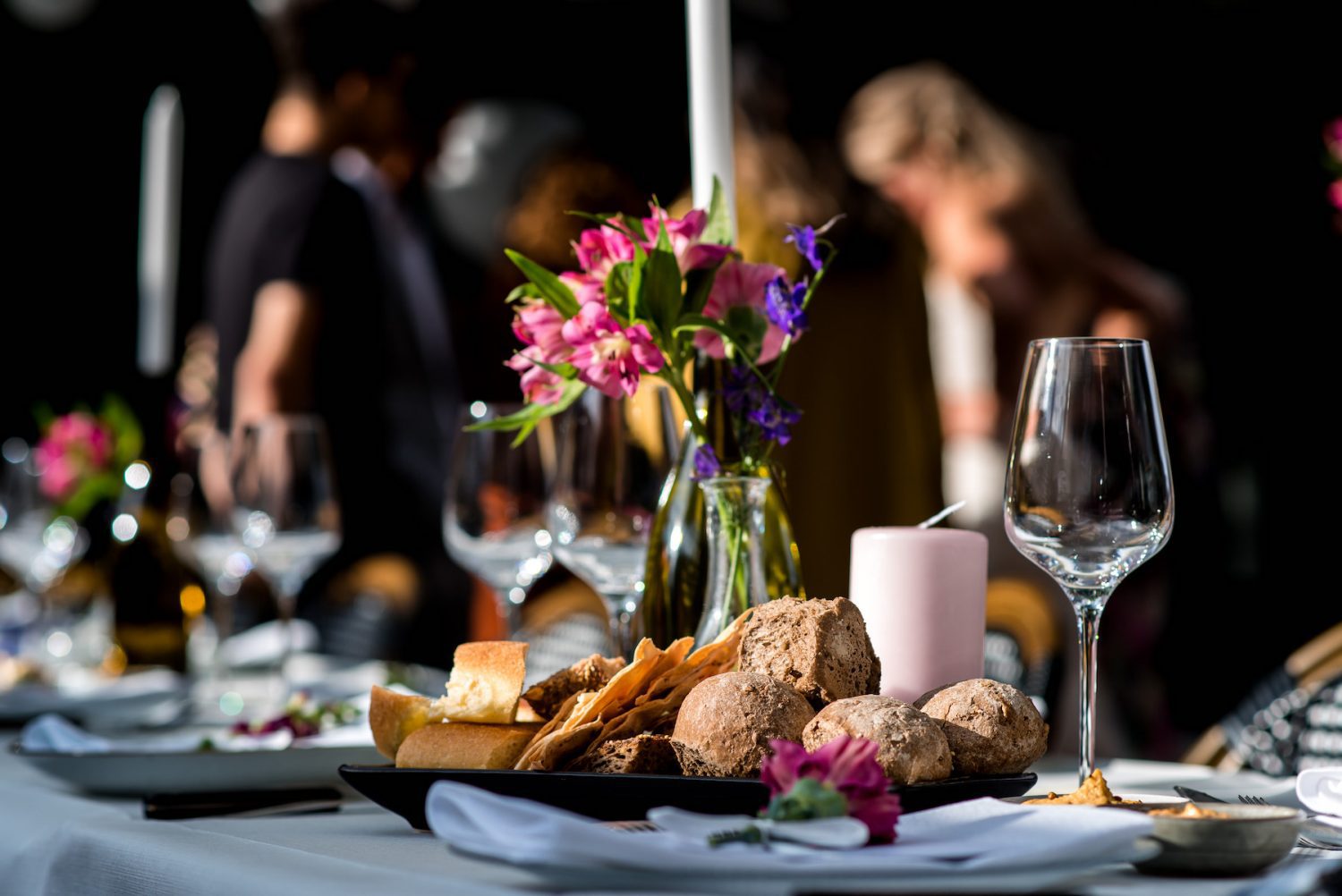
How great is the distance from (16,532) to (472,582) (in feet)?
7.85

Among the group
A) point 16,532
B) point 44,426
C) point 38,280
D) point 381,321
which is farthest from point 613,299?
point 38,280

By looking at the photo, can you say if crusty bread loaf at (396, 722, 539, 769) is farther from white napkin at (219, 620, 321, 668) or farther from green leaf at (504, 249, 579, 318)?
white napkin at (219, 620, 321, 668)

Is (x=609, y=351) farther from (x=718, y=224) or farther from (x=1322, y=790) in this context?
(x=1322, y=790)

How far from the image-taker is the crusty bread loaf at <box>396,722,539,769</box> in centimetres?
77

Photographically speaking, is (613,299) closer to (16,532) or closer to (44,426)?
(16,532)

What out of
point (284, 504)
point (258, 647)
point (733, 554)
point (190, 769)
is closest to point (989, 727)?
point (733, 554)

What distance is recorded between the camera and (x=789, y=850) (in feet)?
1.88

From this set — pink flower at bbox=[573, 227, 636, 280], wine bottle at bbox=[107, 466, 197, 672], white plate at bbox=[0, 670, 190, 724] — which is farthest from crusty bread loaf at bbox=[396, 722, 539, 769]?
wine bottle at bbox=[107, 466, 197, 672]

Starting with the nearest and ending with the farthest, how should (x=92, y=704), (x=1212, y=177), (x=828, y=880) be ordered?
(x=828, y=880) → (x=92, y=704) → (x=1212, y=177)

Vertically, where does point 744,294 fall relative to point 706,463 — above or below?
above

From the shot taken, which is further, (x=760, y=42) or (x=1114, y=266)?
(x=760, y=42)

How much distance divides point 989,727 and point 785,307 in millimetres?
329

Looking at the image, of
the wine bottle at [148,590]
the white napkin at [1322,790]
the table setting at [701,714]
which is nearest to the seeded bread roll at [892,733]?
the table setting at [701,714]

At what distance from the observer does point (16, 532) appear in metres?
2.13
